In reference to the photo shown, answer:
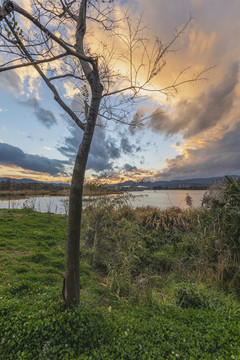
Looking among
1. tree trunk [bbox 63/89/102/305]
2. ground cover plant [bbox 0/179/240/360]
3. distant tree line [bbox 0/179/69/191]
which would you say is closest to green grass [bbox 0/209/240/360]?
ground cover plant [bbox 0/179/240/360]

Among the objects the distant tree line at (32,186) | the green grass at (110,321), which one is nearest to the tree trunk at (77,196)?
the green grass at (110,321)

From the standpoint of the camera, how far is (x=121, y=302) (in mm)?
3443

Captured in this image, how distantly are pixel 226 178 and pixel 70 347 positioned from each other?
4764mm

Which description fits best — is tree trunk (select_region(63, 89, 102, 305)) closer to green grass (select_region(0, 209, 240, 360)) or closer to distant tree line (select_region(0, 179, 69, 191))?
green grass (select_region(0, 209, 240, 360))

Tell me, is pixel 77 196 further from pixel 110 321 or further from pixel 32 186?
pixel 32 186

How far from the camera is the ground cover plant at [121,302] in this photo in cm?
201

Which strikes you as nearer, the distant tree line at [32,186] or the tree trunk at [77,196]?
the tree trunk at [77,196]

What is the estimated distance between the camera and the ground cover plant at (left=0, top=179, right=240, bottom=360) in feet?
6.60

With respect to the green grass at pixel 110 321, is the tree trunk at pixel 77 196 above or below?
above

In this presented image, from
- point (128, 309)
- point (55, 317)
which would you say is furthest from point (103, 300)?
point (55, 317)

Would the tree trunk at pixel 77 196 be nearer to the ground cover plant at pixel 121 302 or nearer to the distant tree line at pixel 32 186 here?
the ground cover plant at pixel 121 302

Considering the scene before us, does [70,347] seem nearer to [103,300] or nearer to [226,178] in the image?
[103,300]

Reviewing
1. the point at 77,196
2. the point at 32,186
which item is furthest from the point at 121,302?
the point at 32,186

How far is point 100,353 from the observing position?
6.36ft
